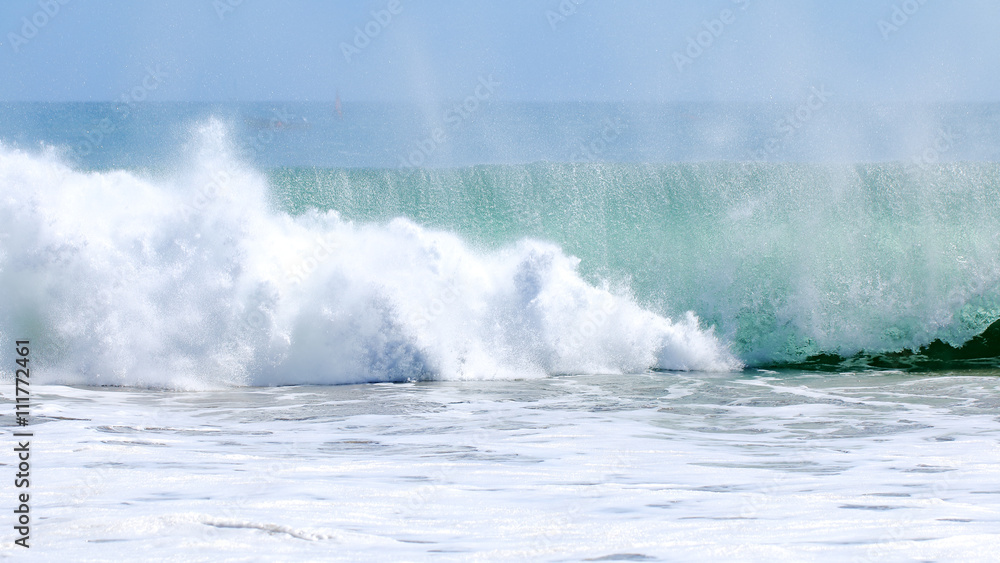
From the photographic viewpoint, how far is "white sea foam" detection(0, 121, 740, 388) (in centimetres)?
925

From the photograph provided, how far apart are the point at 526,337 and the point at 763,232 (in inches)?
173

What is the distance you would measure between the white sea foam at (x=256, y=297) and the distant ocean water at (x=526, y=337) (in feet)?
0.10

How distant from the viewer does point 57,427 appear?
6.70m

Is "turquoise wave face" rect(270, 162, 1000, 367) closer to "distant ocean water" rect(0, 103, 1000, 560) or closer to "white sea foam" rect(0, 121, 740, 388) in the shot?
"distant ocean water" rect(0, 103, 1000, 560)

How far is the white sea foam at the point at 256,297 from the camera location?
30.3ft

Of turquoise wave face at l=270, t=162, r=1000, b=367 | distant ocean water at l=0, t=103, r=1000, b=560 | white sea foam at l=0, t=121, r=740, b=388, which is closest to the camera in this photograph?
distant ocean water at l=0, t=103, r=1000, b=560

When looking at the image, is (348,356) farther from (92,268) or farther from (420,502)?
(420,502)

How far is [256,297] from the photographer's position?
965 centimetres

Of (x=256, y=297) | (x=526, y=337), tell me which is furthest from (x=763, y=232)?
(x=256, y=297)

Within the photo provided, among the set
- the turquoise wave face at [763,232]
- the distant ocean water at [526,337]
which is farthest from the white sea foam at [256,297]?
the turquoise wave face at [763,232]

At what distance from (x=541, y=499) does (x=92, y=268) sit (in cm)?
667

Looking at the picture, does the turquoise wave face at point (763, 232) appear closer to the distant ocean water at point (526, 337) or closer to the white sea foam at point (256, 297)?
the distant ocean water at point (526, 337)

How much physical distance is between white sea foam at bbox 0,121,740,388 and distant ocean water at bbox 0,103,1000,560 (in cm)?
3

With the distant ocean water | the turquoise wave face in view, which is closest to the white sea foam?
the distant ocean water
